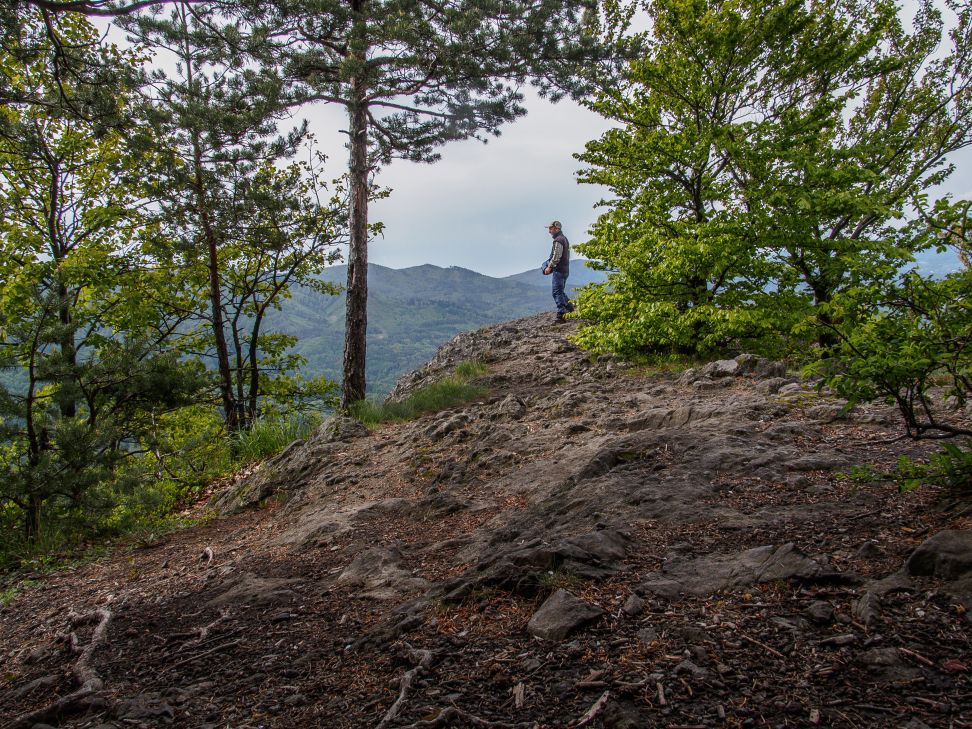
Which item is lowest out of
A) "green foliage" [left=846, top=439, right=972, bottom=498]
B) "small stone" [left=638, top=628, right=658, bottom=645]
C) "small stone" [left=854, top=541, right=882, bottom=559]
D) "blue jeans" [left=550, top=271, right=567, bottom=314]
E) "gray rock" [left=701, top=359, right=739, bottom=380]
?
"small stone" [left=638, top=628, right=658, bottom=645]

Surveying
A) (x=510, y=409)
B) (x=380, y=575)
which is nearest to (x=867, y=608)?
(x=380, y=575)

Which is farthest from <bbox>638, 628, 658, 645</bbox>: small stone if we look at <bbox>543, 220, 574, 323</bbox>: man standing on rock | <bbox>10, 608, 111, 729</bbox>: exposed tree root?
<bbox>543, 220, 574, 323</bbox>: man standing on rock

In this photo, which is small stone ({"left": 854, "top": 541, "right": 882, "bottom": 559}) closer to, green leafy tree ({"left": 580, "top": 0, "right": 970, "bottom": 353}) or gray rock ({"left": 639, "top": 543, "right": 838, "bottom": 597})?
gray rock ({"left": 639, "top": 543, "right": 838, "bottom": 597})

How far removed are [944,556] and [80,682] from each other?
4106 mm

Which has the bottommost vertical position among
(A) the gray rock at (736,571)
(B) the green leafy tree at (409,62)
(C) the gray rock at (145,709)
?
(C) the gray rock at (145,709)

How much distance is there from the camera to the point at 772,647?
2.12m

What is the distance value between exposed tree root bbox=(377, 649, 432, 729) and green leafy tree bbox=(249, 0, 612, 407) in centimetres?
604

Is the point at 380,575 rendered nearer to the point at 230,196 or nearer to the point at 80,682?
the point at 80,682

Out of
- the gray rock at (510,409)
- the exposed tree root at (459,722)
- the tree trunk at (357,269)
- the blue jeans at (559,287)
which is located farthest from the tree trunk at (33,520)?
the blue jeans at (559,287)

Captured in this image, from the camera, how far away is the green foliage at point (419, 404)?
9148mm

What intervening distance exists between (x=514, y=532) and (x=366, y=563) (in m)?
1.10

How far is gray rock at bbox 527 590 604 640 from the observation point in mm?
2486

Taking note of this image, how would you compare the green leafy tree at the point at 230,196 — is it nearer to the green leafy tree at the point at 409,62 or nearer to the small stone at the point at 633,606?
the green leafy tree at the point at 409,62

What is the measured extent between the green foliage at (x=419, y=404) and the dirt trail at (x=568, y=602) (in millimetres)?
3173
